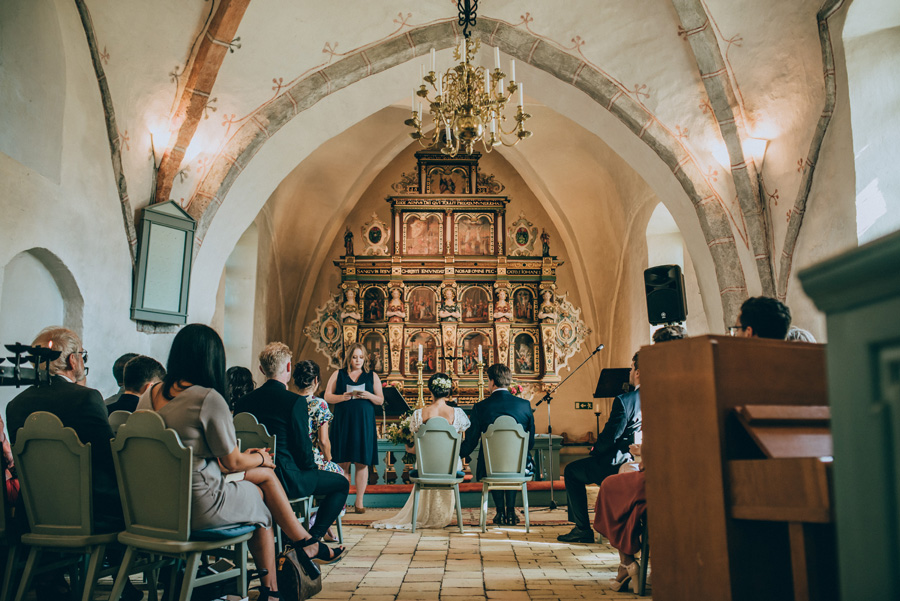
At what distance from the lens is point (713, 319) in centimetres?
728

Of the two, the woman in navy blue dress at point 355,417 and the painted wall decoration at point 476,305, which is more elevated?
the painted wall decoration at point 476,305

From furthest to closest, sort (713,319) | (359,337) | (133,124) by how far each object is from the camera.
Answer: (359,337) → (713,319) → (133,124)

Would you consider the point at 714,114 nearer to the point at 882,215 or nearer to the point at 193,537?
the point at 882,215

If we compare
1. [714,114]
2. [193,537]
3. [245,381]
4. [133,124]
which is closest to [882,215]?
[714,114]

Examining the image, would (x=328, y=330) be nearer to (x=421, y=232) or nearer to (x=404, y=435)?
(x=421, y=232)

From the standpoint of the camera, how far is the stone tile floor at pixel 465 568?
11.2 ft

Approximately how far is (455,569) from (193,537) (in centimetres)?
191

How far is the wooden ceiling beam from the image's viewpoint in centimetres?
634

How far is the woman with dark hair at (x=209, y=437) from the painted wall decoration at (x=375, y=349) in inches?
335

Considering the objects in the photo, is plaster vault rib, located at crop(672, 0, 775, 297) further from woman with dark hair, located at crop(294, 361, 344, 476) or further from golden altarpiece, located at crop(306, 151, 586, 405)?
golden altarpiece, located at crop(306, 151, 586, 405)

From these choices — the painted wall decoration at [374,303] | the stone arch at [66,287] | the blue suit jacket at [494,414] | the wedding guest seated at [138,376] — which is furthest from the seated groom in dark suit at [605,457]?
the painted wall decoration at [374,303]

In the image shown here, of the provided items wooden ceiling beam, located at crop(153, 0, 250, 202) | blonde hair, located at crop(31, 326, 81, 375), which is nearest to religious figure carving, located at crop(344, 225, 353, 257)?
wooden ceiling beam, located at crop(153, 0, 250, 202)

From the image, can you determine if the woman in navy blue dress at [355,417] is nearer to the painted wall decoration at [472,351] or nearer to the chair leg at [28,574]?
the chair leg at [28,574]

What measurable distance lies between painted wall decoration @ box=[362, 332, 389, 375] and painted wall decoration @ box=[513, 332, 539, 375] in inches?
89.5
